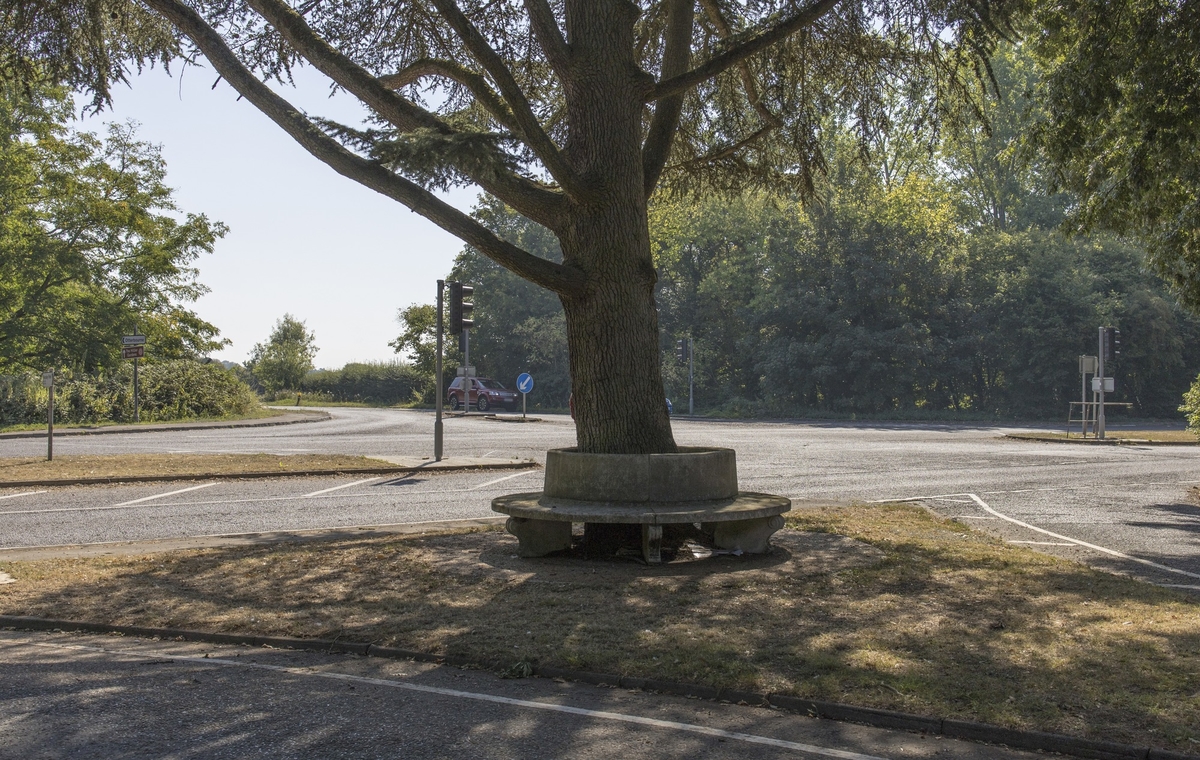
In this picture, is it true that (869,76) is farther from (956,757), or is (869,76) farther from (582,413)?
(956,757)

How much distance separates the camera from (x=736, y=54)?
905 cm

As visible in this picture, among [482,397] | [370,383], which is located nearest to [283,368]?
[370,383]

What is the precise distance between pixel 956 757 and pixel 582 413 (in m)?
5.31

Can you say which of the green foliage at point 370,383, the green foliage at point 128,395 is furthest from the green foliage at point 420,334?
the green foliage at point 128,395

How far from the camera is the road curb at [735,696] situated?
4.13 metres

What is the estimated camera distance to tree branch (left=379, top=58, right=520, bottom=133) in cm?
954

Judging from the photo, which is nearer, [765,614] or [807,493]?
[765,614]

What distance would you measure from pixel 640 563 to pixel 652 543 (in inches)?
9.5

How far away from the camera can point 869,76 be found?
A: 12336 mm

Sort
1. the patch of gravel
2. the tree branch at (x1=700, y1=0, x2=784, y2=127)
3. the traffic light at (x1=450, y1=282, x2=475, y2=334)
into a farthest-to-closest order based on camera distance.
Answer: the traffic light at (x1=450, y1=282, x2=475, y2=334) → the tree branch at (x1=700, y1=0, x2=784, y2=127) → the patch of gravel

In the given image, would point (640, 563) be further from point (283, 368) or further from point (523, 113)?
point (283, 368)

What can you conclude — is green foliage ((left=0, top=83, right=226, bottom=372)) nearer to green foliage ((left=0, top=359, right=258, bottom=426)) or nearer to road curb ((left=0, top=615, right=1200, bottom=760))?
green foliage ((left=0, top=359, right=258, bottom=426))

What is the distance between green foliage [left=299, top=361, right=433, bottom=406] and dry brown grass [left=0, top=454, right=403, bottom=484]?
1920 inches

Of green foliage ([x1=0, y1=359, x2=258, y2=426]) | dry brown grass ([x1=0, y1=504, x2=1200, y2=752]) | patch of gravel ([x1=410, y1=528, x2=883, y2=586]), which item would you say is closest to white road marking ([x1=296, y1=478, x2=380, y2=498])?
dry brown grass ([x1=0, y1=504, x2=1200, y2=752])
